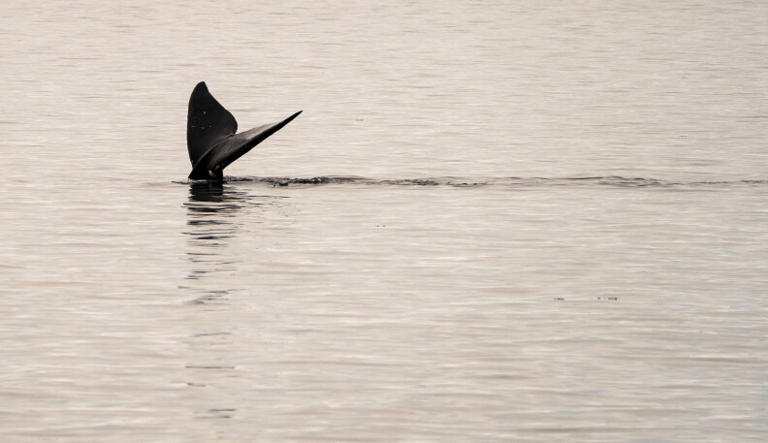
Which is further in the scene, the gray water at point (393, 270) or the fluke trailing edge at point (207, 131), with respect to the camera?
the fluke trailing edge at point (207, 131)

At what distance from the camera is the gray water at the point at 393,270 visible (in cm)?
1151

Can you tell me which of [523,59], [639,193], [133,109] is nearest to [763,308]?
[639,193]

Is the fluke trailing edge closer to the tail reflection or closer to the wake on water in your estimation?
the tail reflection

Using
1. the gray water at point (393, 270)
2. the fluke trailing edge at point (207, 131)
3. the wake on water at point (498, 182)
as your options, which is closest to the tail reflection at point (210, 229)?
the gray water at point (393, 270)

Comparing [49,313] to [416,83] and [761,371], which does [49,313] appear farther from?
[416,83]

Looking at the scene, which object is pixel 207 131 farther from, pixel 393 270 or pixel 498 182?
pixel 393 270

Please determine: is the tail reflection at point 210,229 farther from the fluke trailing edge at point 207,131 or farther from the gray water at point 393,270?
the fluke trailing edge at point 207,131

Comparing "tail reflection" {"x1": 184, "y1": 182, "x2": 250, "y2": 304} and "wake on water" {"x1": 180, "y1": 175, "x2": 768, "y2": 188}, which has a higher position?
"tail reflection" {"x1": 184, "y1": 182, "x2": 250, "y2": 304}

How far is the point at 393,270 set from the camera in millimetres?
17078

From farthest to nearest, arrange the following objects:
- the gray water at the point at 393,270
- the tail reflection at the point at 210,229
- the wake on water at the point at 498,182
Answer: the wake on water at the point at 498,182 < the tail reflection at the point at 210,229 < the gray water at the point at 393,270

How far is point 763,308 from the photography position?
1513cm

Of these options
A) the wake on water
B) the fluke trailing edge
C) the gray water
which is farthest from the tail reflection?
the wake on water

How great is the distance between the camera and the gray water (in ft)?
37.8

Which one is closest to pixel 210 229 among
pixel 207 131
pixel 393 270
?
pixel 393 270
